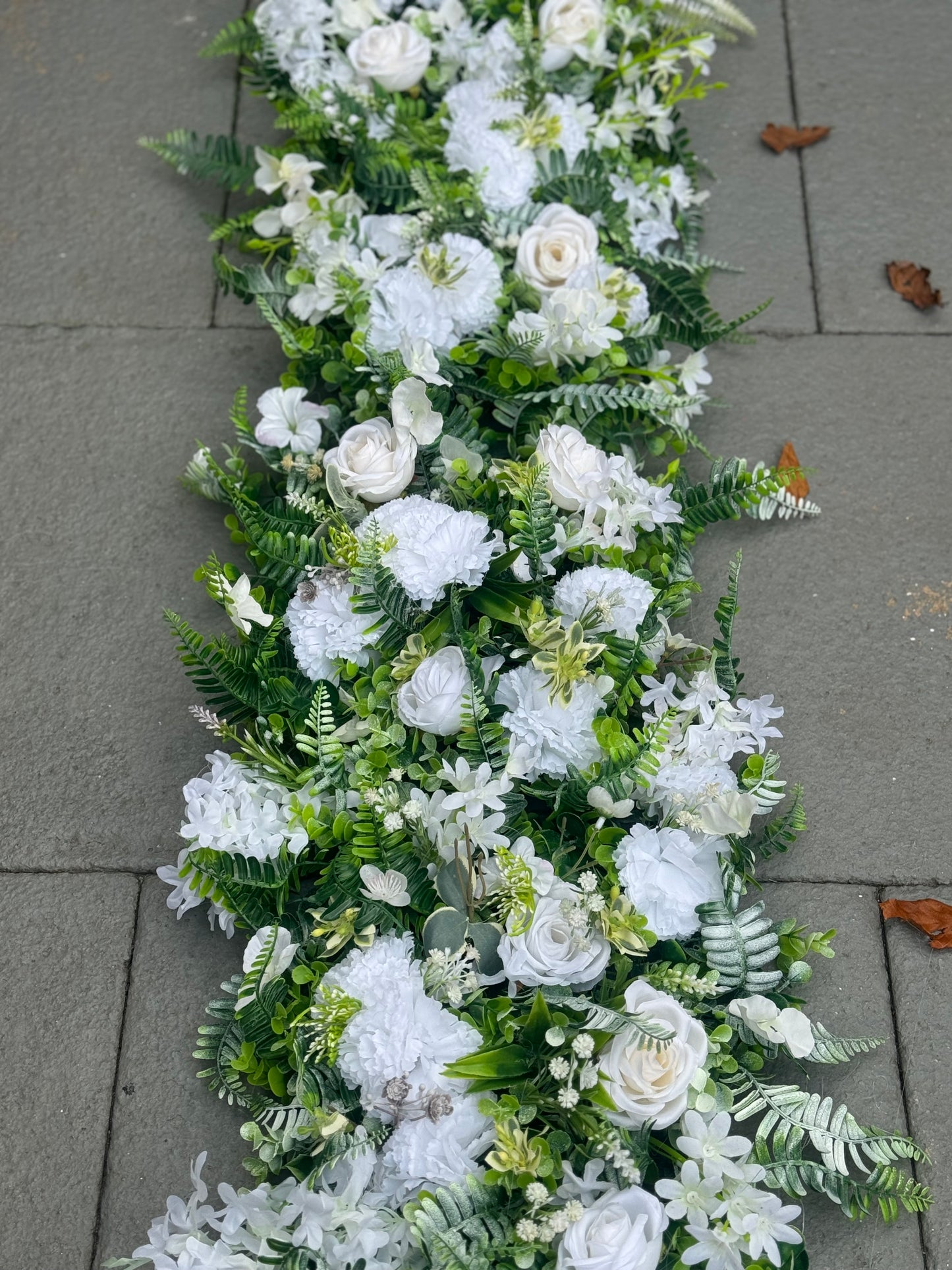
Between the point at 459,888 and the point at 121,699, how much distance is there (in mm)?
819

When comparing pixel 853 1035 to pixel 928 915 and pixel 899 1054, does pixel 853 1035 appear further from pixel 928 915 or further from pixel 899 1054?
pixel 928 915

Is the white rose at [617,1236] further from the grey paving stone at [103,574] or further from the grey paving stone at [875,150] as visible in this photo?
the grey paving stone at [875,150]

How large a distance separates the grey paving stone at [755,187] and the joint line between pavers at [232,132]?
1131 millimetres

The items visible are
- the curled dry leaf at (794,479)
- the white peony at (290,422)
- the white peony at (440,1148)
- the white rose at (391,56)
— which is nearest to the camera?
the white peony at (440,1148)

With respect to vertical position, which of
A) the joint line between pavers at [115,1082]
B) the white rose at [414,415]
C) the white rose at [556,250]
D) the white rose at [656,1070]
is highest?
the white rose at [556,250]

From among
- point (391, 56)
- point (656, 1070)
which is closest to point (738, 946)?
point (656, 1070)

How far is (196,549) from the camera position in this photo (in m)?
2.24

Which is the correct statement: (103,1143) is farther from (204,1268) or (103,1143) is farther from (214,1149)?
(204,1268)

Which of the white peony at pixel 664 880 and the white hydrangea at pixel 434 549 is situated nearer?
the white peony at pixel 664 880

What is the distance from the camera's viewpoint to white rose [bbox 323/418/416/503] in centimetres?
188

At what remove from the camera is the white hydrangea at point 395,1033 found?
1502 mm

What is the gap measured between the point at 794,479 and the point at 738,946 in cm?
104

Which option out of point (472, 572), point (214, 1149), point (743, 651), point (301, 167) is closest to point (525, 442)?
point (472, 572)

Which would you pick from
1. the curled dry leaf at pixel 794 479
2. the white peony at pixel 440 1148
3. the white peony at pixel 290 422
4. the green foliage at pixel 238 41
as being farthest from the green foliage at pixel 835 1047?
the green foliage at pixel 238 41
